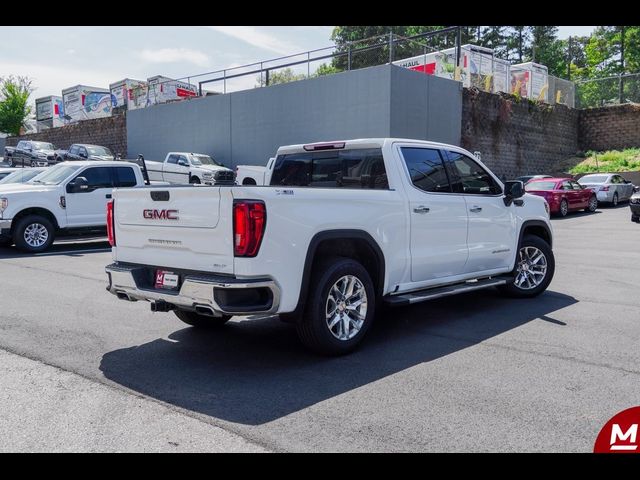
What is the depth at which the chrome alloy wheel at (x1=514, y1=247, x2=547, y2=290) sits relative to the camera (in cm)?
788

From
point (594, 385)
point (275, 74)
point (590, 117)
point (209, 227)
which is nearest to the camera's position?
point (594, 385)

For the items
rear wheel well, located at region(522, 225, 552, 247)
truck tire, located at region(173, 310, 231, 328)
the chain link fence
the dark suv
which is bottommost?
truck tire, located at region(173, 310, 231, 328)

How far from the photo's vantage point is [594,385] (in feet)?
14.8

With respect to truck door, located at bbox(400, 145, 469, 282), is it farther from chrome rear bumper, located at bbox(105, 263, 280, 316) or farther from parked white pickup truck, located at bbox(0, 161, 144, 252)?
parked white pickup truck, located at bbox(0, 161, 144, 252)

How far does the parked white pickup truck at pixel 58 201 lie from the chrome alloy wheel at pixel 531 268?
8.23m

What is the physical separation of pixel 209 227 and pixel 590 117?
36.3 meters

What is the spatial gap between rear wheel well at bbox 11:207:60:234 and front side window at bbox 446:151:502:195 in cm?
941

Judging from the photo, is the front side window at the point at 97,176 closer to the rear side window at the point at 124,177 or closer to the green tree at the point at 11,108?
the rear side window at the point at 124,177

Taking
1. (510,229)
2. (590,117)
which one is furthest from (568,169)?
(510,229)

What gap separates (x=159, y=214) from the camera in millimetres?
5301

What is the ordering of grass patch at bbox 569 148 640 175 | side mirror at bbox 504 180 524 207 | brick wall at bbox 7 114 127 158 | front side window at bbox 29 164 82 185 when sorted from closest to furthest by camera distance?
side mirror at bbox 504 180 524 207
front side window at bbox 29 164 82 185
grass patch at bbox 569 148 640 175
brick wall at bbox 7 114 127 158

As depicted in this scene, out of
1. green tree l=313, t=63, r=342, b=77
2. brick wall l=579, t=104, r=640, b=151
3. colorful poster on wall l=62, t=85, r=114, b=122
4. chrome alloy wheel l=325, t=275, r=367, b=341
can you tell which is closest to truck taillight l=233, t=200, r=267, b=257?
chrome alloy wheel l=325, t=275, r=367, b=341

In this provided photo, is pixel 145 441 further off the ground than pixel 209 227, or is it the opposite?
pixel 209 227

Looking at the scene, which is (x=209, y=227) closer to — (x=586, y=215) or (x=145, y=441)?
(x=145, y=441)
